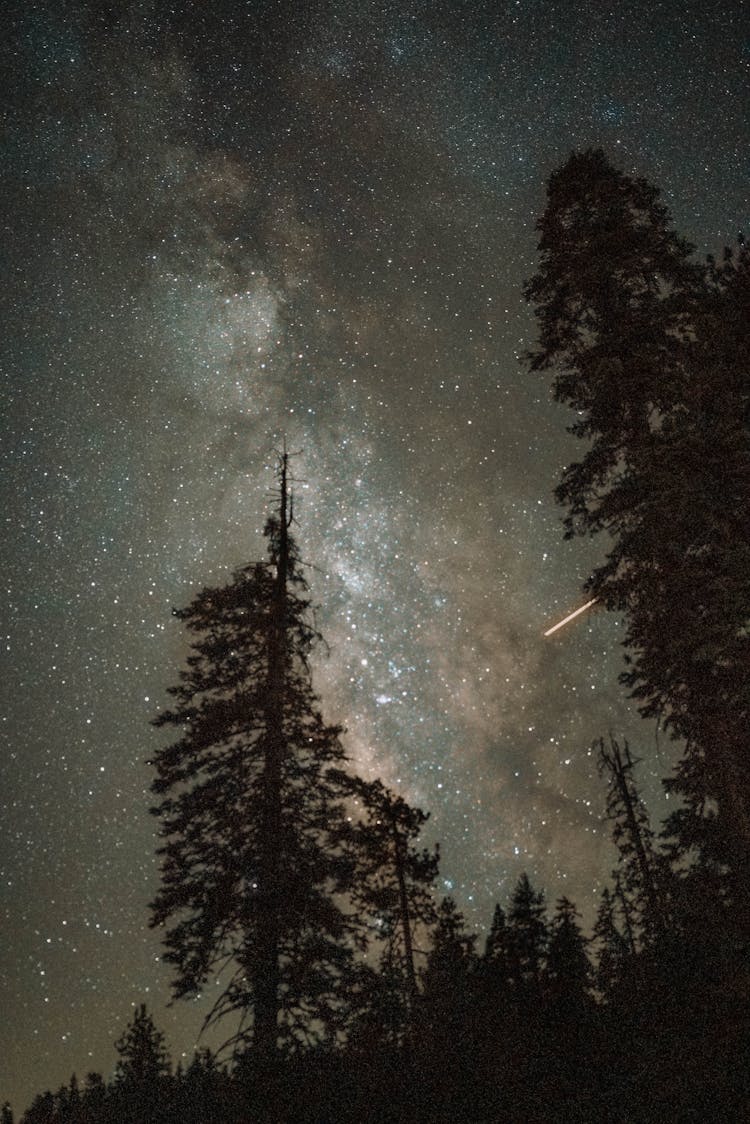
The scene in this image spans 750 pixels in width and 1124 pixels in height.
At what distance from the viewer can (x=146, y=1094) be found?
13.3 metres

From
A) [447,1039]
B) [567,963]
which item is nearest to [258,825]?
[447,1039]

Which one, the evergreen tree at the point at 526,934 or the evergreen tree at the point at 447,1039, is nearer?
the evergreen tree at the point at 447,1039

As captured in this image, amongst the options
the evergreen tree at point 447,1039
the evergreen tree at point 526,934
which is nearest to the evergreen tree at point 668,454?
the evergreen tree at point 447,1039

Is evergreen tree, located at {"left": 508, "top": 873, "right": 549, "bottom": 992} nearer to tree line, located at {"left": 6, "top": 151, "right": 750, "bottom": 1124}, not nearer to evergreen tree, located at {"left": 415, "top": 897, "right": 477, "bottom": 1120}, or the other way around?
tree line, located at {"left": 6, "top": 151, "right": 750, "bottom": 1124}

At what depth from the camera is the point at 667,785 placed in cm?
1625

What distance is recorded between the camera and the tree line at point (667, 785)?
349 inches

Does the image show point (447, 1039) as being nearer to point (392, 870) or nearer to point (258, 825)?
point (258, 825)

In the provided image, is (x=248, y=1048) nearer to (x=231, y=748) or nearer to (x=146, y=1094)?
(x=146, y=1094)

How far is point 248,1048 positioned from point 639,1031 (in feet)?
17.5

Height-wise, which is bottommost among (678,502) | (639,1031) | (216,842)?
(639,1031)

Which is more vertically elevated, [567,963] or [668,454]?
[668,454]

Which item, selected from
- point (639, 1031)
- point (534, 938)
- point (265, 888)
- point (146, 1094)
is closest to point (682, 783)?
point (639, 1031)

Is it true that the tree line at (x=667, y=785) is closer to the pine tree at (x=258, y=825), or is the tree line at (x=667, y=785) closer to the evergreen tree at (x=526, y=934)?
the pine tree at (x=258, y=825)

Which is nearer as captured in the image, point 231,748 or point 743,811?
point 743,811
